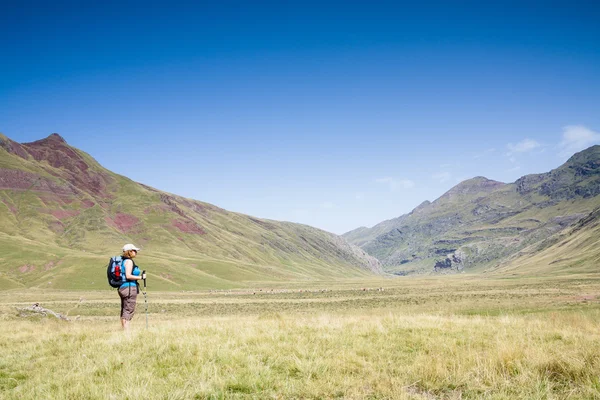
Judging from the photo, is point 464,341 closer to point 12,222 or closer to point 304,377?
point 304,377

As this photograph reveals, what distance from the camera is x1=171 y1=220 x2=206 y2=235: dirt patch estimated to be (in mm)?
168750

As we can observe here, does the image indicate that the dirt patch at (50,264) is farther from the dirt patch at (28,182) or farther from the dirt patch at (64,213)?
the dirt patch at (28,182)

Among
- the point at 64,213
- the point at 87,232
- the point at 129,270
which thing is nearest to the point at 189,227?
the point at 87,232

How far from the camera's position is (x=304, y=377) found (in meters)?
6.25

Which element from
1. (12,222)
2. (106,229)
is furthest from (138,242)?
(12,222)

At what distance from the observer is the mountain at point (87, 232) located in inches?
3593

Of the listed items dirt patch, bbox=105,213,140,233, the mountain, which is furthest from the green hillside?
dirt patch, bbox=105,213,140,233

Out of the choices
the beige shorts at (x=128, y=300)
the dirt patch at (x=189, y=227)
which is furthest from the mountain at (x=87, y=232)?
the beige shorts at (x=128, y=300)

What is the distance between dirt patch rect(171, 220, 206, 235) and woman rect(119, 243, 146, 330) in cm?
16339

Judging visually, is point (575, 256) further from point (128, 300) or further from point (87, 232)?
point (87, 232)

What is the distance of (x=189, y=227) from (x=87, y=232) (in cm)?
4966

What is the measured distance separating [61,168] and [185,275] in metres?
124

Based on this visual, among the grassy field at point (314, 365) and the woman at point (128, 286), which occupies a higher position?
the woman at point (128, 286)

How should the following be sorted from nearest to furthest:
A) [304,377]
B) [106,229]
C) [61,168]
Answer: [304,377]
[106,229]
[61,168]
